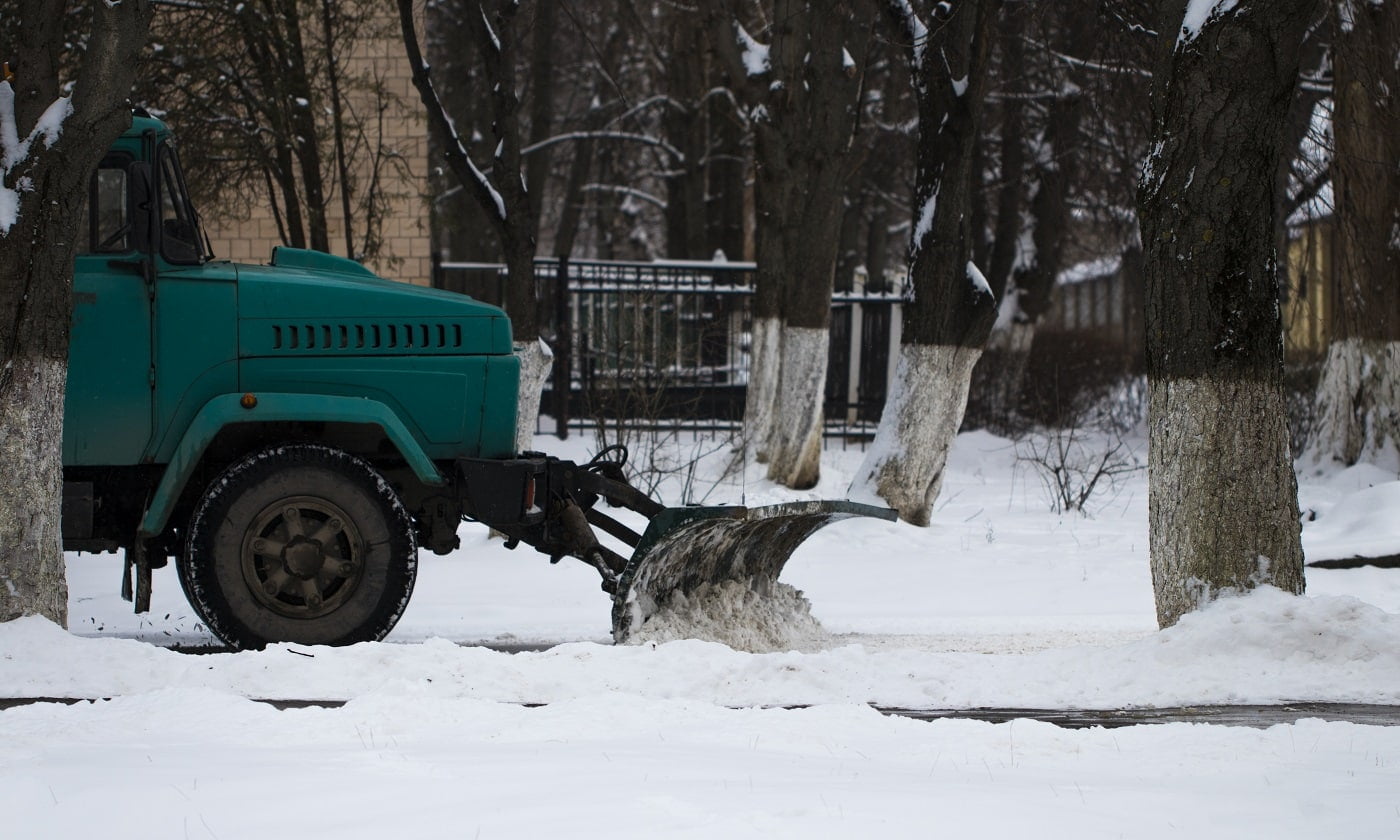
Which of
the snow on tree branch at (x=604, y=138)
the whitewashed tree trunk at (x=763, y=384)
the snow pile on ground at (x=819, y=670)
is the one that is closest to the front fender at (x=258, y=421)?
the snow pile on ground at (x=819, y=670)

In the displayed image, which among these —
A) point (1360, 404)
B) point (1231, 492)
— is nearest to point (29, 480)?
point (1231, 492)

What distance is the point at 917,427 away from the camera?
456 inches

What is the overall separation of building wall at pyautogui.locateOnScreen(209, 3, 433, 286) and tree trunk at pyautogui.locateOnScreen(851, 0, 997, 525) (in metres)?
6.23

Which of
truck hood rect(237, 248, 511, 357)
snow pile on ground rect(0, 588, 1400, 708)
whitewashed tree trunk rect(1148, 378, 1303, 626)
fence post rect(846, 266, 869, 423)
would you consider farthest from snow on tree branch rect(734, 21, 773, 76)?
snow pile on ground rect(0, 588, 1400, 708)

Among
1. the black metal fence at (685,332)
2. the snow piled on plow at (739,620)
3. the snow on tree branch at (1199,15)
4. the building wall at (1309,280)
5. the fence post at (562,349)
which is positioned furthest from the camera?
the fence post at (562,349)

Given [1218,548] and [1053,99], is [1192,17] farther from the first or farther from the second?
[1053,99]

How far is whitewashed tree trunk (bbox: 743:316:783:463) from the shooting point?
13.9m

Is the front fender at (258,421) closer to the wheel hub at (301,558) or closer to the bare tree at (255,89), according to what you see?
the wheel hub at (301,558)

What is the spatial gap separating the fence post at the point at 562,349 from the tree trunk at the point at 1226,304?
10597mm

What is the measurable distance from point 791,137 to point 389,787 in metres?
10.4

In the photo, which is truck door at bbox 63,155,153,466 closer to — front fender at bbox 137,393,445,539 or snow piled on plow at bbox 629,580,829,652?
front fender at bbox 137,393,445,539

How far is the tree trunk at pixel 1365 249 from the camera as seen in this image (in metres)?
12.7

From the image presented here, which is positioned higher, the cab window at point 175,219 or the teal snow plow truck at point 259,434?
the cab window at point 175,219

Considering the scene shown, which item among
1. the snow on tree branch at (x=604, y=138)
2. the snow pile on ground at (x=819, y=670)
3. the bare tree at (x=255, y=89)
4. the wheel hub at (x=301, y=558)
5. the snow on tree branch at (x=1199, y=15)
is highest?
the snow on tree branch at (x=604, y=138)
